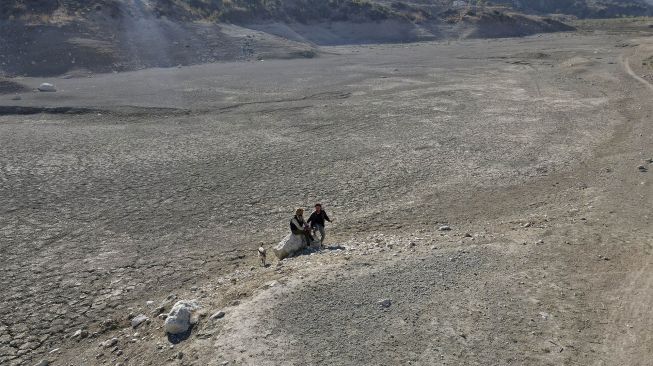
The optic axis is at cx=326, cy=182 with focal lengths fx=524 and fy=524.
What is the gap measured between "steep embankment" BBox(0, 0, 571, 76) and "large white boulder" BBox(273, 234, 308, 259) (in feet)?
115

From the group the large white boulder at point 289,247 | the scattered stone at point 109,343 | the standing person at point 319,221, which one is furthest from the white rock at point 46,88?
the scattered stone at point 109,343

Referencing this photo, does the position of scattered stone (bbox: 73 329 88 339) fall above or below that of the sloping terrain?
below

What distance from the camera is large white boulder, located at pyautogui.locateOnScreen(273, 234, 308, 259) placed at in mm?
11656

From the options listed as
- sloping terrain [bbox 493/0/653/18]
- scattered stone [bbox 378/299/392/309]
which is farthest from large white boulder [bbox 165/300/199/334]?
sloping terrain [bbox 493/0/653/18]

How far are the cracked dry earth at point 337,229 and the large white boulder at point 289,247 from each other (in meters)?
0.32

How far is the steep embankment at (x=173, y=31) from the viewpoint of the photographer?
42.3m

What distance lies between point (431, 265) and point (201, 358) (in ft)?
15.6

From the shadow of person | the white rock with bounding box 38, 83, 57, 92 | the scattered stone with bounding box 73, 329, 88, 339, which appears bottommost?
the scattered stone with bounding box 73, 329, 88, 339

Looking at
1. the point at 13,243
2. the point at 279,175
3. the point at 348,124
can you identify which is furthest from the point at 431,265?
the point at 348,124

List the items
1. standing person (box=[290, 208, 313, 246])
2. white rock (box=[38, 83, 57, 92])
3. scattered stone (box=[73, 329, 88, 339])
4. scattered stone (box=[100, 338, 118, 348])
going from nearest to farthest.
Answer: scattered stone (box=[100, 338, 118, 348]) < scattered stone (box=[73, 329, 88, 339]) < standing person (box=[290, 208, 313, 246]) < white rock (box=[38, 83, 57, 92])

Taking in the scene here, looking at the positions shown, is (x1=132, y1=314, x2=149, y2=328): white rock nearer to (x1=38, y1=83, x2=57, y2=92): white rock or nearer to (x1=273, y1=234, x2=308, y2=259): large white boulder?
(x1=273, y1=234, x2=308, y2=259): large white boulder

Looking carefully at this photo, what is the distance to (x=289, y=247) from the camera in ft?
38.4

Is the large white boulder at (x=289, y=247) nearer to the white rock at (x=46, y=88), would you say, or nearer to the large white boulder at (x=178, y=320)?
the large white boulder at (x=178, y=320)

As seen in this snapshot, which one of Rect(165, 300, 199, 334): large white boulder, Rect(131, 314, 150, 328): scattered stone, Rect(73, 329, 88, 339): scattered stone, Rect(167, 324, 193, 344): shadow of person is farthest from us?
Rect(131, 314, 150, 328): scattered stone
